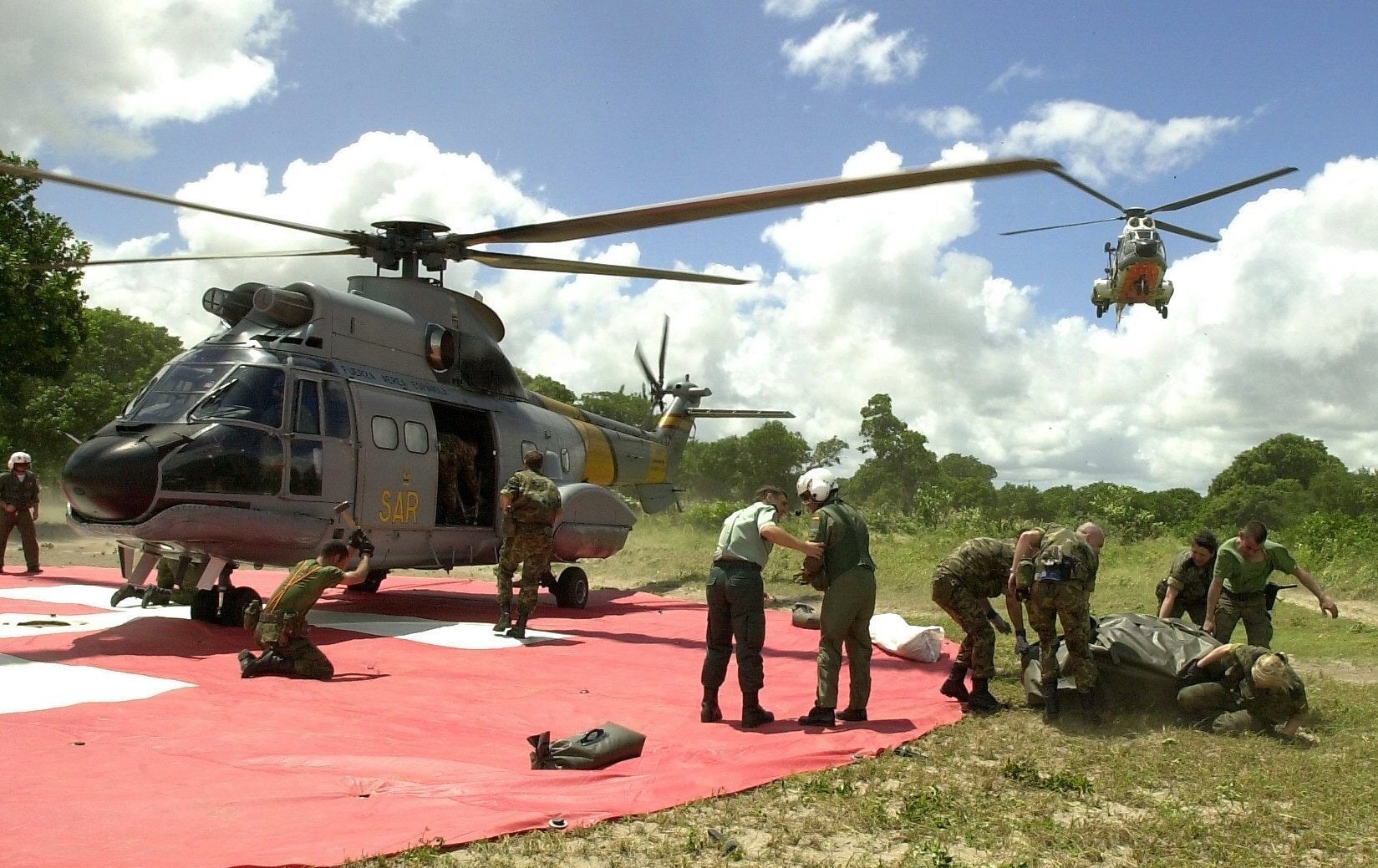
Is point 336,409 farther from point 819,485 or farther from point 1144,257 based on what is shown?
point 1144,257

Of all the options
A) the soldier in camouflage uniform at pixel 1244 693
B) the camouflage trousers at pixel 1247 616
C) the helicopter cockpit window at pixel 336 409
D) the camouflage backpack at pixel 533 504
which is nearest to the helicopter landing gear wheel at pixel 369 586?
the helicopter cockpit window at pixel 336 409

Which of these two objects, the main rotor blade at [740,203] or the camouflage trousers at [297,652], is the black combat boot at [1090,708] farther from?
the camouflage trousers at [297,652]

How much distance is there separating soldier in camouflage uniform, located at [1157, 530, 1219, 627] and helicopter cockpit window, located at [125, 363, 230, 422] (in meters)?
8.20

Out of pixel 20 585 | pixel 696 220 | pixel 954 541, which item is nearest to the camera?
pixel 696 220

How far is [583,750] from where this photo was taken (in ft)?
16.6

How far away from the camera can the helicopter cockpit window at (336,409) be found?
952cm

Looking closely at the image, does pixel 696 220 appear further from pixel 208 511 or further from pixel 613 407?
pixel 613 407

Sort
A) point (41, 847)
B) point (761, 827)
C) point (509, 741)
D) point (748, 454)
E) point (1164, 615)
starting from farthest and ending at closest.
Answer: point (748, 454) < point (1164, 615) < point (509, 741) < point (761, 827) < point (41, 847)

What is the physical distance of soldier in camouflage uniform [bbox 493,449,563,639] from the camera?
31.2ft

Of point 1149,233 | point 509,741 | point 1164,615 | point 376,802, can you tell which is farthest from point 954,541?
point 376,802

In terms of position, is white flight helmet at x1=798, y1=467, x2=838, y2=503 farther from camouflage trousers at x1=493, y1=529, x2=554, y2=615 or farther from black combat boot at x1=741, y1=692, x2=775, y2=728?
camouflage trousers at x1=493, y1=529, x2=554, y2=615

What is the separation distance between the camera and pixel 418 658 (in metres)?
8.19

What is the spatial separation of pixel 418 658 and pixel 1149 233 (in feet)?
63.1

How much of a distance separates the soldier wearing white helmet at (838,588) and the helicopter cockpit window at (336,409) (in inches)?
197
